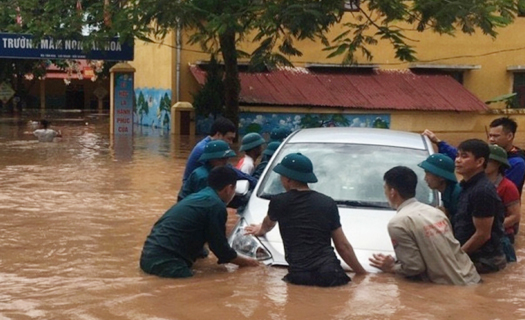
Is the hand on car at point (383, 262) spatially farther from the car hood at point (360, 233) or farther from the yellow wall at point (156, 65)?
the yellow wall at point (156, 65)

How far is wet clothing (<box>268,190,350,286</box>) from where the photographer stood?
6.16 meters

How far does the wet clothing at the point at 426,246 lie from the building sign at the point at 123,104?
2189 centimetres

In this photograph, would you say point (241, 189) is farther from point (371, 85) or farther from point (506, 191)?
point (371, 85)

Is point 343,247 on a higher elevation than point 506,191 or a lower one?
lower

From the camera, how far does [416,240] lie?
6238 mm

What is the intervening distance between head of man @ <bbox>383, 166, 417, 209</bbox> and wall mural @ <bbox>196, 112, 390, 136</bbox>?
921 inches

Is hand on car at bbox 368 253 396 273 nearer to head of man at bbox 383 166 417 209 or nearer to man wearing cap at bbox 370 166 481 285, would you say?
man wearing cap at bbox 370 166 481 285

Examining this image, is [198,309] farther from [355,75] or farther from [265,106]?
[355,75]

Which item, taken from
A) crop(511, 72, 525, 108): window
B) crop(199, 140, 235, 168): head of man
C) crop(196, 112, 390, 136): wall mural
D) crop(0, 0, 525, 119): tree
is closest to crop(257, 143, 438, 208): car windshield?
crop(199, 140, 235, 168): head of man

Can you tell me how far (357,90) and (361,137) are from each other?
78.1 ft

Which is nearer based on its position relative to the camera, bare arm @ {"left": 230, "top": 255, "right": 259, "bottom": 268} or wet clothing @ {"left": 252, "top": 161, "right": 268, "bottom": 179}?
bare arm @ {"left": 230, "top": 255, "right": 259, "bottom": 268}

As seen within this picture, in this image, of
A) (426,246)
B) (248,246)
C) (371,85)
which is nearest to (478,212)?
(426,246)

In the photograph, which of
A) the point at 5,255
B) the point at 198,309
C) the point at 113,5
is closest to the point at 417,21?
the point at 113,5

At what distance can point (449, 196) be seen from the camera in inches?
279
